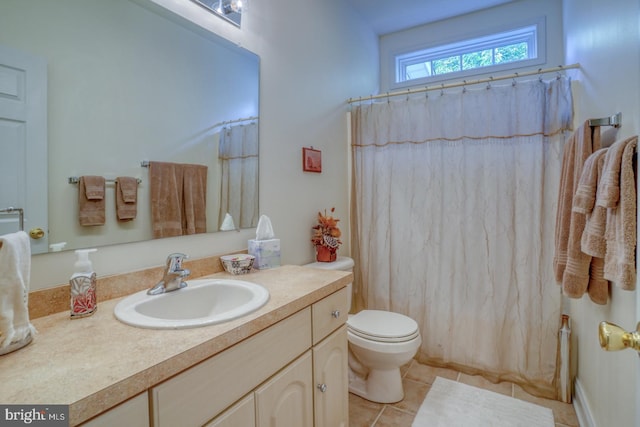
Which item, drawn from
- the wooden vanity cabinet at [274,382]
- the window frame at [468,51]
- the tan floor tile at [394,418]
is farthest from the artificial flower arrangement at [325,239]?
the window frame at [468,51]

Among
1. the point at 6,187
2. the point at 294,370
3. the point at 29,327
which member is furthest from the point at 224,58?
the point at 294,370

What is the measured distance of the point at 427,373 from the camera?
222 centimetres

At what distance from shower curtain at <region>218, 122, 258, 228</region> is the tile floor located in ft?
4.07

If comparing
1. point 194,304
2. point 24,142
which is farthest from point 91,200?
point 194,304

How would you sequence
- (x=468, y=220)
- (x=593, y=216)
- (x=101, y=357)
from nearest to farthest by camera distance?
(x=101, y=357), (x=593, y=216), (x=468, y=220)

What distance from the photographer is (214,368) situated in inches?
30.9

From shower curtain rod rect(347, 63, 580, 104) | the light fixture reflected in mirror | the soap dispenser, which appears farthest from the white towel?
shower curtain rod rect(347, 63, 580, 104)

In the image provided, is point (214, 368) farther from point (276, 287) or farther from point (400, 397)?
point (400, 397)

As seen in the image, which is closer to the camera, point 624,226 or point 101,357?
point 101,357

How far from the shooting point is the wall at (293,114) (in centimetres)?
136

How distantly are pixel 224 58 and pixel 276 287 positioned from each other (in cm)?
106

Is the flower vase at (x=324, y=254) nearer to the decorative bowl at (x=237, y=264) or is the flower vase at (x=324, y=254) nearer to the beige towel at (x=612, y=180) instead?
the decorative bowl at (x=237, y=264)

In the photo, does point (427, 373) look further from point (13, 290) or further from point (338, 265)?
point (13, 290)
